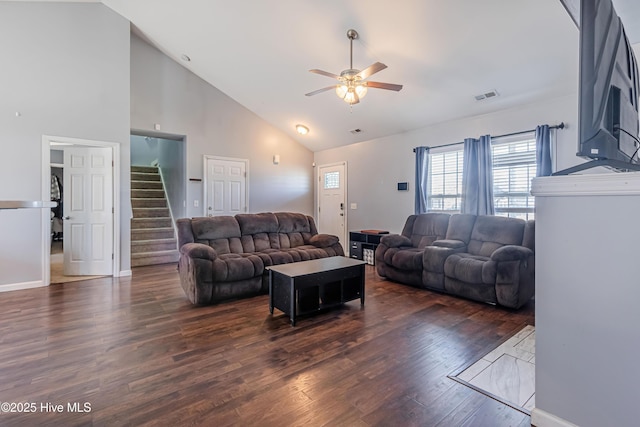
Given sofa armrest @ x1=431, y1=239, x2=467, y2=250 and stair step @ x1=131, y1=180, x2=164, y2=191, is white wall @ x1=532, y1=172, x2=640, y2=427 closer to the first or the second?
sofa armrest @ x1=431, y1=239, x2=467, y2=250

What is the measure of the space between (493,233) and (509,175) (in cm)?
96

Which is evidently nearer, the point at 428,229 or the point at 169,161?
the point at 428,229

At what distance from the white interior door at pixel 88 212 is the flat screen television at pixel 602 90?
561 cm

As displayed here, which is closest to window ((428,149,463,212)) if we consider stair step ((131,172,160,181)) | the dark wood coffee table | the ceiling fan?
the ceiling fan

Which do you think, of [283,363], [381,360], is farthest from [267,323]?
[381,360]

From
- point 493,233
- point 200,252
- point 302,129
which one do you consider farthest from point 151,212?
point 493,233

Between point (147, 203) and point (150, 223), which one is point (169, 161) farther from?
point (150, 223)

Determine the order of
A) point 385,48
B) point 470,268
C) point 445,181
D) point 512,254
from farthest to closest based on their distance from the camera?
point 445,181 → point 385,48 → point 470,268 → point 512,254

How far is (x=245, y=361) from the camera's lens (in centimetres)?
224

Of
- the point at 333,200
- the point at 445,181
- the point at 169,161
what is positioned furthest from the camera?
the point at 333,200

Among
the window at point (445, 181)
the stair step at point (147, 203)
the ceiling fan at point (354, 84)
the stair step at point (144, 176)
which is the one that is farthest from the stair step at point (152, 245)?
the window at point (445, 181)

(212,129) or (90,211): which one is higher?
(212,129)

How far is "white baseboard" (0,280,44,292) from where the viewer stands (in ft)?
13.1

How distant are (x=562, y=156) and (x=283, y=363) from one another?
4211mm
